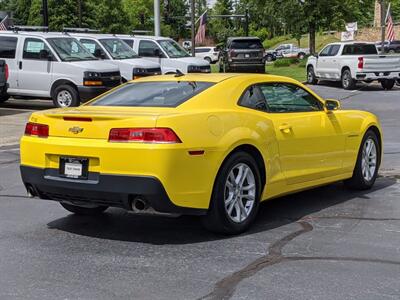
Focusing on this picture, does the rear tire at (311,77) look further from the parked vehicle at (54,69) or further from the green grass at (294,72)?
the parked vehicle at (54,69)

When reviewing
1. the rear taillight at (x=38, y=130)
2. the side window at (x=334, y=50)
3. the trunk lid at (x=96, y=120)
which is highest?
the side window at (x=334, y=50)

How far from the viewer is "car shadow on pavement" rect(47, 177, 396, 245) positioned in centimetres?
579

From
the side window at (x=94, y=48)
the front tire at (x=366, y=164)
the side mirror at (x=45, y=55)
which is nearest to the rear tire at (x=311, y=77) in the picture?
the side window at (x=94, y=48)

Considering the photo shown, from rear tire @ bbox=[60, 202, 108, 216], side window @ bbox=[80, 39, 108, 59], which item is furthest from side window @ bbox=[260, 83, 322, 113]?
side window @ bbox=[80, 39, 108, 59]

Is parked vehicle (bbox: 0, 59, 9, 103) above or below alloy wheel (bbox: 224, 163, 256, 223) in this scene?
above

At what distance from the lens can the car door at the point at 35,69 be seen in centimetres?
1752

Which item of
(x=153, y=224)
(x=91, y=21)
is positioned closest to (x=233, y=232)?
(x=153, y=224)

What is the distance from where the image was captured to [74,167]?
5.50 metres

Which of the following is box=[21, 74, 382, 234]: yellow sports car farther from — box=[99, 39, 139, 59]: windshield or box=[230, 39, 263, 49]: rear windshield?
box=[230, 39, 263, 49]: rear windshield

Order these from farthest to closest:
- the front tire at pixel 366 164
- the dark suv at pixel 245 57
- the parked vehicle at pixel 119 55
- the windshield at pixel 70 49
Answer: the dark suv at pixel 245 57, the parked vehicle at pixel 119 55, the windshield at pixel 70 49, the front tire at pixel 366 164

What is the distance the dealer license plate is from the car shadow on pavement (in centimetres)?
67

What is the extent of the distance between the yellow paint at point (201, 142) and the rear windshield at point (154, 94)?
0.47ft

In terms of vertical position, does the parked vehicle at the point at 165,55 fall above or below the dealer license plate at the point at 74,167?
above

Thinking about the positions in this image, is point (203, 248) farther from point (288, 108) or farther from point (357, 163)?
point (357, 163)
